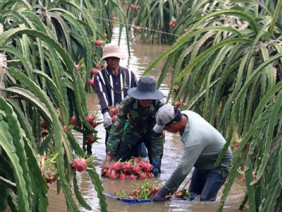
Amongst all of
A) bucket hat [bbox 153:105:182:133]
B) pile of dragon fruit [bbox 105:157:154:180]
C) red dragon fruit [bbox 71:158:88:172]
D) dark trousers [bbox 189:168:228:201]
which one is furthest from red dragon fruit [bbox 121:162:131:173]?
red dragon fruit [bbox 71:158:88:172]

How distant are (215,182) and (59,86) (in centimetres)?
177

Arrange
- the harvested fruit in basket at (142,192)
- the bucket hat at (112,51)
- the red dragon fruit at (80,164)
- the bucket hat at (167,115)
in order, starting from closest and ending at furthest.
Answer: the red dragon fruit at (80,164), the bucket hat at (167,115), the harvested fruit in basket at (142,192), the bucket hat at (112,51)

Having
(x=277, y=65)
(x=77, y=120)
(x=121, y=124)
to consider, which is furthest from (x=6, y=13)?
(x=277, y=65)

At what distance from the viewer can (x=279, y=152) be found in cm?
579

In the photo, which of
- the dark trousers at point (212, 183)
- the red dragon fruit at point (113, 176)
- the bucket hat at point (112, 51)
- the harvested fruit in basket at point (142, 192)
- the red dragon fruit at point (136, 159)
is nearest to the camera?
the dark trousers at point (212, 183)

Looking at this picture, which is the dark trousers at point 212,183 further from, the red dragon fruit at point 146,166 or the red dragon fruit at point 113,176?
the red dragon fruit at point 113,176

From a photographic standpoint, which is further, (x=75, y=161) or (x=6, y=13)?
(x=6, y=13)

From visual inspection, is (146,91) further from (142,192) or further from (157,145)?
(142,192)

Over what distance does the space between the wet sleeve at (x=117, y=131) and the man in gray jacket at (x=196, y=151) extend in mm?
1221

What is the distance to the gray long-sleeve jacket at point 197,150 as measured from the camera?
7.00m

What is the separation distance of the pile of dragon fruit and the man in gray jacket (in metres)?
0.94

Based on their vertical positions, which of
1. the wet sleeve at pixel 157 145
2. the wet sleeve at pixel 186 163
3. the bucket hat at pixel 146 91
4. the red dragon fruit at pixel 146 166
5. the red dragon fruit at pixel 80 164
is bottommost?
the red dragon fruit at pixel 146 166

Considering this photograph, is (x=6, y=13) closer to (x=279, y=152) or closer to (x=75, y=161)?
(x=75, y=161)

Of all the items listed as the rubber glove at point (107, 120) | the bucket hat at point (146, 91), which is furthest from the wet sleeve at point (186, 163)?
the rubber glove at point (107, 120)
